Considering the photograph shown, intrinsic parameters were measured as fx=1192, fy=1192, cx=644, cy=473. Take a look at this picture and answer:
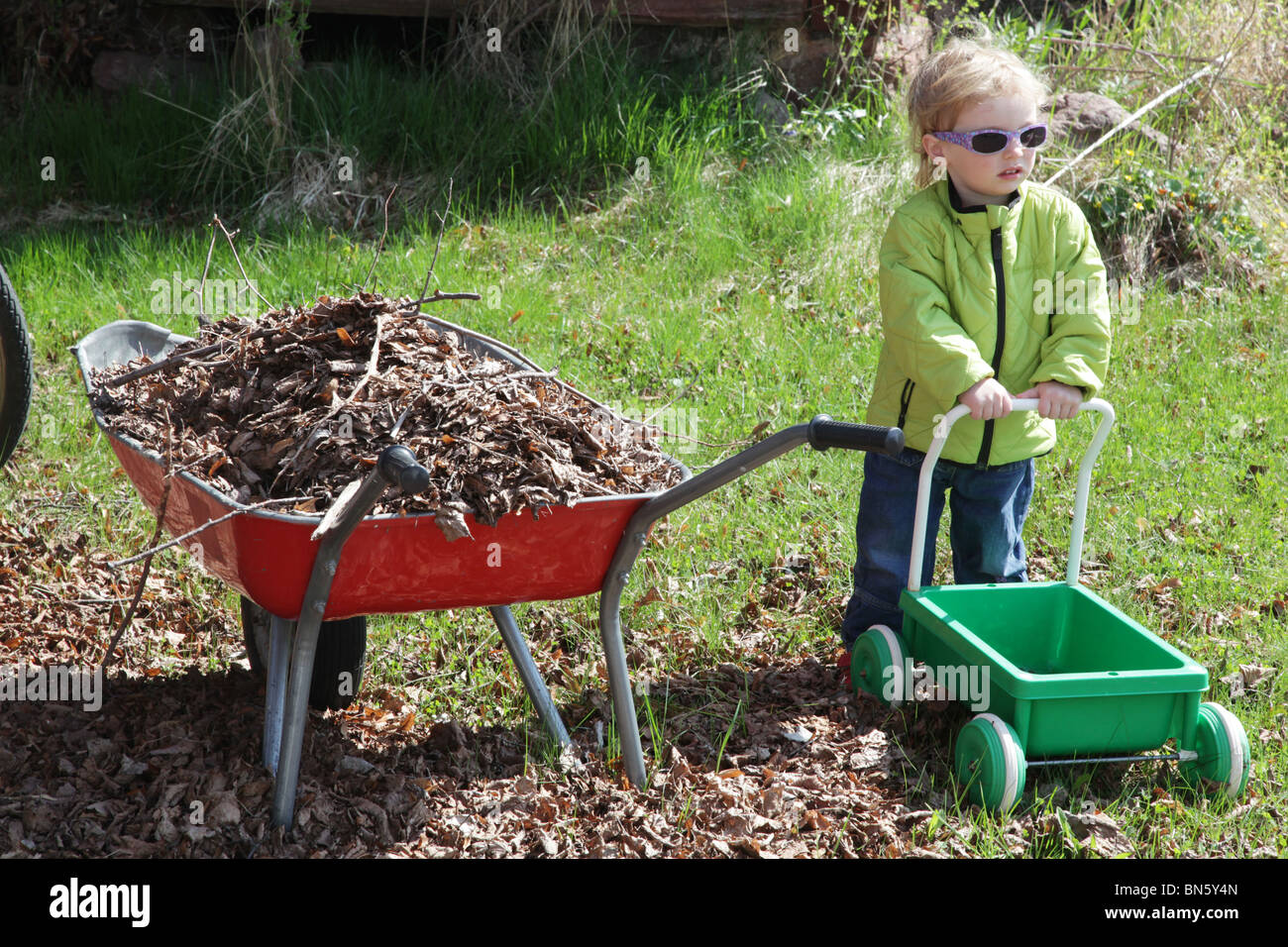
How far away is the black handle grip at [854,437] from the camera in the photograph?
226 centimetres

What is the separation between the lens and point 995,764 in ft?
9.62

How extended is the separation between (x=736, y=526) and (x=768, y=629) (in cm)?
65

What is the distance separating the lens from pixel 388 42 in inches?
336

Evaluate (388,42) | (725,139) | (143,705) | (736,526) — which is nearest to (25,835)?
(143,705)

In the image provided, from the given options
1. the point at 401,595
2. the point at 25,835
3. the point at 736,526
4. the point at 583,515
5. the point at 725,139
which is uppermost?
the point at 725,139

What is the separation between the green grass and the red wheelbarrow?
1.93 feet

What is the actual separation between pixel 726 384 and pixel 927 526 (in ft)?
6.53

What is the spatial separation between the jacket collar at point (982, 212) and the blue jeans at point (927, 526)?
0.68 meters

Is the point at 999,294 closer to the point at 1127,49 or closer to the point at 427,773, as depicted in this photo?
the point at 427,773

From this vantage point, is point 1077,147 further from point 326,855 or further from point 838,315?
point 326,855

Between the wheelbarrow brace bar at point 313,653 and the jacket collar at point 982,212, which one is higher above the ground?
the jacket collar at point 982,212

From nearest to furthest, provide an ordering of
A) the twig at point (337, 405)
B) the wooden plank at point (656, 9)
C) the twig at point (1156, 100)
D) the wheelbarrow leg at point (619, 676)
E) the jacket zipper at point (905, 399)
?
the twig at point (337, 405), the wheelbarrow leg at point (619, 676), the jacket zipper at point (905, 399), the twig at point (1156, 100), the wooden plank at point (656, 9)

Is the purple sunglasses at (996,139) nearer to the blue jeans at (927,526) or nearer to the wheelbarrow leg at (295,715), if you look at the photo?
the blue jeans at (927,526)

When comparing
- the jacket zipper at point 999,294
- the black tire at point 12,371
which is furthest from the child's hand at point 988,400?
the black tire at point 12,371
